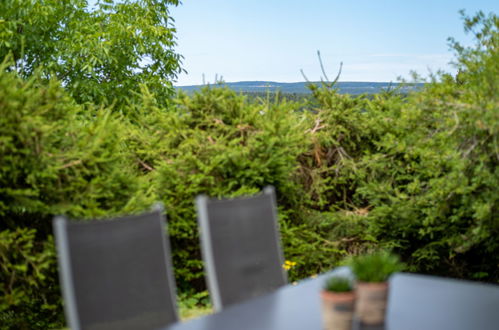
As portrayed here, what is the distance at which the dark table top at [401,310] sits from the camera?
5.96 feet

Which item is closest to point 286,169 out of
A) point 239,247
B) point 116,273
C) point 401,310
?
point 239,247

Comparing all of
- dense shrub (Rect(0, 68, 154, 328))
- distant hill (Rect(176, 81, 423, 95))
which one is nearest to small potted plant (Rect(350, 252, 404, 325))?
dense shrub (Rect(0, 68, 154, 328))

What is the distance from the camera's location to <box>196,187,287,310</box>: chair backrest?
2346mm

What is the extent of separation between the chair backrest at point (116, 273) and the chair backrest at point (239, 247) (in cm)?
27

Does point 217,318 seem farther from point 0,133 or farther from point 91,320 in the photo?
point 0,133

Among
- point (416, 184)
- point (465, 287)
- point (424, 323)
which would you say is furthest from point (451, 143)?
point (424, 323)

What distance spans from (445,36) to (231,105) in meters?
2.05

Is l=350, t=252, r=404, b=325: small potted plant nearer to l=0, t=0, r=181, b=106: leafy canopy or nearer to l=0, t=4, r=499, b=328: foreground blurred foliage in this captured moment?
l=0, t=4, r=499, b=328: foreground blurred foliage

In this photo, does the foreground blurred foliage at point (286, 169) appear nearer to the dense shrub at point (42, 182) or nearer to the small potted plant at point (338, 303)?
the dense shrub at point (42, 182)

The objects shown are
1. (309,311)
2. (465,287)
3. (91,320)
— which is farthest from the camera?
(465,287)

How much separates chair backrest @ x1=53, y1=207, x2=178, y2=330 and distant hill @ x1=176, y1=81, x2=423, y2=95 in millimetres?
3636

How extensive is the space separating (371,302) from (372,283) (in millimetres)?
71

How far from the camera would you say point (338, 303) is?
1.67 meters

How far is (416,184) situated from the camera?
528 centimetres
